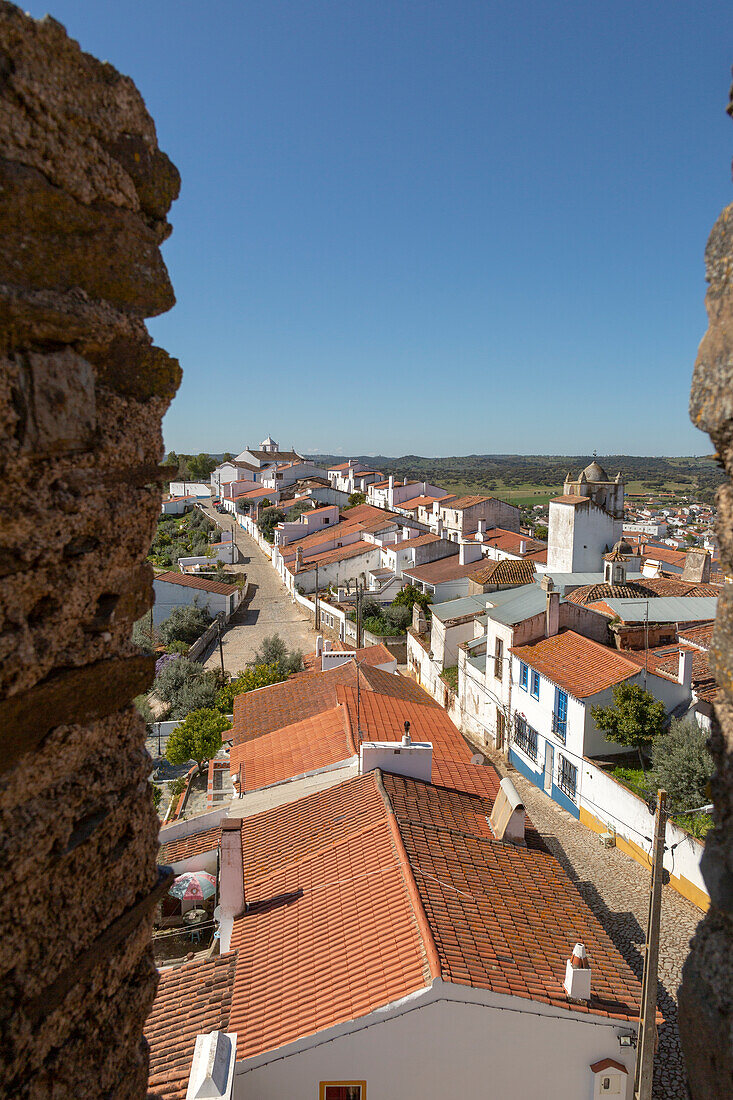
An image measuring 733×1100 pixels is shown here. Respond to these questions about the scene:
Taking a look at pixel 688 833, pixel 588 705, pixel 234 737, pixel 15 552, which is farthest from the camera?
pixel 588 705

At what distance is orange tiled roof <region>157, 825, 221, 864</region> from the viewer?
1006 centimetres

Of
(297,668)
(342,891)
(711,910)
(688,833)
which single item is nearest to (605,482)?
(297,668)

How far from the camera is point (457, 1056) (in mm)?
6168

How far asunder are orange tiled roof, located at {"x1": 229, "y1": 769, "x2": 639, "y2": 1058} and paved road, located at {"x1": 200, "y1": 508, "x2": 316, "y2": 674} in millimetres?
19045

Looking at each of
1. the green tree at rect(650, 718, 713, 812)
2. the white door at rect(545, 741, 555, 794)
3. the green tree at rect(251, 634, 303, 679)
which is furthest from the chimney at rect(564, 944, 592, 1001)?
the green tree at rect(251, 634, 303, 679)

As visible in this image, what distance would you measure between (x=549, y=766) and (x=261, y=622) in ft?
70.9

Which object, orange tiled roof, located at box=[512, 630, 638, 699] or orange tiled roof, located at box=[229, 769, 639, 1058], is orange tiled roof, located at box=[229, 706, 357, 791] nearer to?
orange tiled roof, located at box=[229, 769, 639, 1058]

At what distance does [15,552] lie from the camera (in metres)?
2.08

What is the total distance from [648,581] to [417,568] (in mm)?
10882

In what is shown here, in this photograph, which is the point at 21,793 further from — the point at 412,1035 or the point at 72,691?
the point at 412,1035

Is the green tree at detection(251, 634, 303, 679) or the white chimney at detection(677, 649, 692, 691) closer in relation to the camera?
the white chimney at detection(677, 649, 692, 691)

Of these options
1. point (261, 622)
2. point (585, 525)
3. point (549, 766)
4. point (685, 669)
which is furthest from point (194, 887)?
A: point (261, 622)

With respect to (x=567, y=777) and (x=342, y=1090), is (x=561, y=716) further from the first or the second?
(x=342, y=1090)

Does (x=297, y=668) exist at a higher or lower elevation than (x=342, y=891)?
lower
